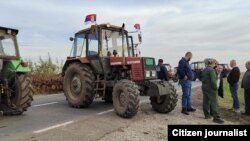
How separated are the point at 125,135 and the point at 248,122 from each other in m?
5.40

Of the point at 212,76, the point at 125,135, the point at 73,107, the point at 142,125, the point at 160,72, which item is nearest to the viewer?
the point at 125,135

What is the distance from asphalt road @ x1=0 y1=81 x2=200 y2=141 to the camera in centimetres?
868

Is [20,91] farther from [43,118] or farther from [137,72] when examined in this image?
[137,72]

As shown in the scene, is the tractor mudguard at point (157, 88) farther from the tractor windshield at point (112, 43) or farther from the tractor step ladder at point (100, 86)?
the tractor windshield at point (112, 43)

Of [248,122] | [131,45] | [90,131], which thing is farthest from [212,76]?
[90,131]

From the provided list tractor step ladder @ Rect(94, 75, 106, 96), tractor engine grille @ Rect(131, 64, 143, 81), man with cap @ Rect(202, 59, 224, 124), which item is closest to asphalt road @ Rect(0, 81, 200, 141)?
tractor step ladder @ Rect(94, 75, 106, 96)

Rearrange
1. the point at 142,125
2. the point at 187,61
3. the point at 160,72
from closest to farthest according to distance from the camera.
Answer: the point at 142,125
the point at 187,61
the point at 160,72

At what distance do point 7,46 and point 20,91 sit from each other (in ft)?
4.70

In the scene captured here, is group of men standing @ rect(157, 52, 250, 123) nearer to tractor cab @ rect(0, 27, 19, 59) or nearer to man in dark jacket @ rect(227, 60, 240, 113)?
man in dark jacket @ rect(227, 60, 240, 113)

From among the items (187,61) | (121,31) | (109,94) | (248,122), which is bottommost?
(248,122)

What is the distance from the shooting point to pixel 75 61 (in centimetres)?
1311

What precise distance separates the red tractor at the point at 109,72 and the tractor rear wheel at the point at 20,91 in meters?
1.94

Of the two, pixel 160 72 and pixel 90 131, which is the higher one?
pixel 160 72

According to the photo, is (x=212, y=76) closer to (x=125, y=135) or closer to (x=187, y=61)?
(x=187, y=61)
